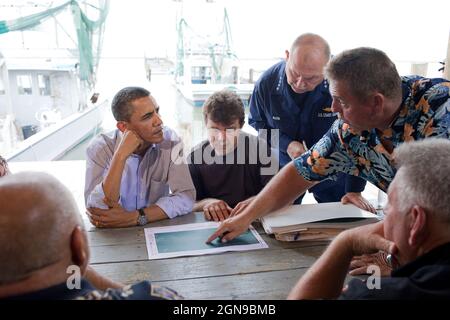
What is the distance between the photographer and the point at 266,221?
4.58 feet

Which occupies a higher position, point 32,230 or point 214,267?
point 32,230

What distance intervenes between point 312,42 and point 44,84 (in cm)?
691

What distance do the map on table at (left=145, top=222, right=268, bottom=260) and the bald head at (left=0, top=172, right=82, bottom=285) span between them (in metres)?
0.57

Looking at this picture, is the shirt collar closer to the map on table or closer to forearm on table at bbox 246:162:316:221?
forearm on table at bbox 246:162:316:221

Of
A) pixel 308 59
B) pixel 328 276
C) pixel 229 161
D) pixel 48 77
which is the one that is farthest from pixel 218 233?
pixel 48 77

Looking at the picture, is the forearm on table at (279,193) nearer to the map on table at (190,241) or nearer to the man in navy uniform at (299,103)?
the map on table at (190,241)

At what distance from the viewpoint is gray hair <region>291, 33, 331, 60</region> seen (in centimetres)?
204

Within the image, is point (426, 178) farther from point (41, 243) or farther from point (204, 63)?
point (204, 63)

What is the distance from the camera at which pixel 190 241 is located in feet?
4.27

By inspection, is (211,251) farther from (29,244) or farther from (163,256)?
(29,244)

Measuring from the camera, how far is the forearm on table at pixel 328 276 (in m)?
0.93

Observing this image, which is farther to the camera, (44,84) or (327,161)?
(44,84)

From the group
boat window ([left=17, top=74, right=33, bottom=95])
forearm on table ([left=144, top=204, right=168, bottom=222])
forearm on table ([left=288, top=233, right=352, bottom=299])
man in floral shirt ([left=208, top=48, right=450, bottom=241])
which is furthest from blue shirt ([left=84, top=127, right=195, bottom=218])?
boat window ([left=17, top=74, right=33, bottom=95])
